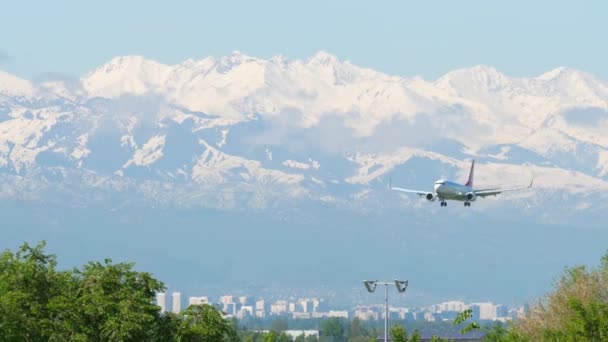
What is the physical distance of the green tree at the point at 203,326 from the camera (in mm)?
104688

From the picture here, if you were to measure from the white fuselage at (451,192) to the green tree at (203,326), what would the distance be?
62.4 m

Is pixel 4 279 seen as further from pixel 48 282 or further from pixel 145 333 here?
pixel 145 333

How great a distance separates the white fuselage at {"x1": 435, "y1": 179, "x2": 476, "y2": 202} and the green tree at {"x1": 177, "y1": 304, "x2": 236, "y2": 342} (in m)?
62.4

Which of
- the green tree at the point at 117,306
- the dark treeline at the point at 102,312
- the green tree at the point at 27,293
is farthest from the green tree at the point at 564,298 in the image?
the green tree at the point at 27,293

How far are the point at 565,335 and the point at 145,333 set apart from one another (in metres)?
23.4

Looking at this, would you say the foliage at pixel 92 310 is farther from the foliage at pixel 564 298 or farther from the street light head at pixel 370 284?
the foliage at pixel 564 298

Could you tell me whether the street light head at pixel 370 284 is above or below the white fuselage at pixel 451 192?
below

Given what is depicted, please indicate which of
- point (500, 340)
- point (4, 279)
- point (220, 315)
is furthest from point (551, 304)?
point (4, 279)

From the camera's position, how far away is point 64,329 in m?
101

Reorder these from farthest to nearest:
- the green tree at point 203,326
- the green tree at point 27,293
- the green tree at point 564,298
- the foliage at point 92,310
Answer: the green tree at point 564,298 → the green tree at point 203,326 → the green tree at point 27,293 → the foliage at point 92,310

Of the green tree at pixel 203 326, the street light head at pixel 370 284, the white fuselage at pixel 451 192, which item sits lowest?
the green tree at pixel 203 326

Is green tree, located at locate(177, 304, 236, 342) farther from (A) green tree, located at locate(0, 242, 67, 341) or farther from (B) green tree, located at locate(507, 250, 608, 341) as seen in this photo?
(B) green tree, located at locate(507, 250, 608, 341)

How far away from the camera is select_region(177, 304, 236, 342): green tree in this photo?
343 feet

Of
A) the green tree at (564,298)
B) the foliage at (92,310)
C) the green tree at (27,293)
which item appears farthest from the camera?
the green tree at (564,298)
